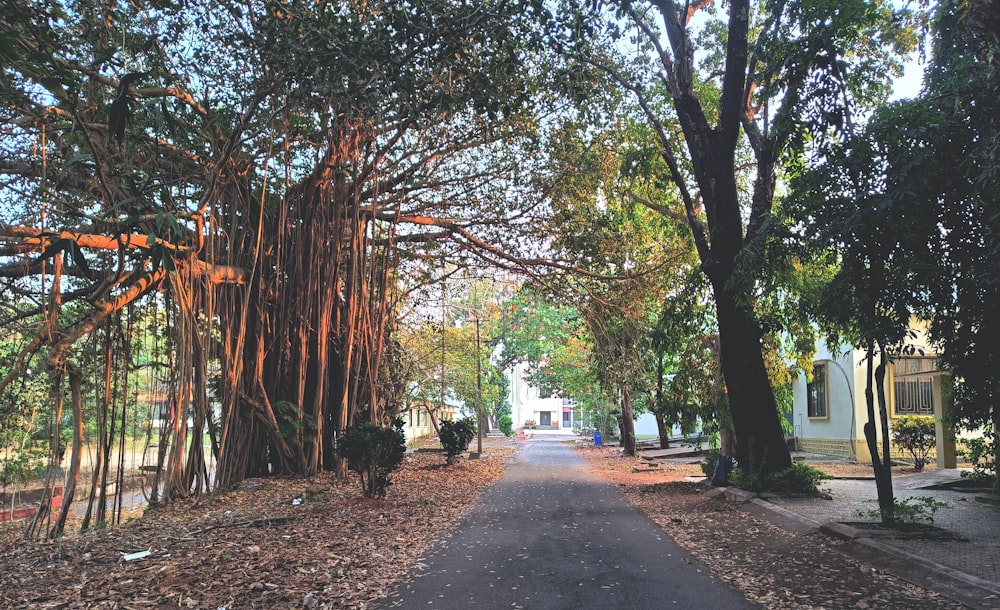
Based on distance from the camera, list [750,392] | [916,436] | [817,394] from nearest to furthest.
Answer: [750,392] < [916,436] < [817,394]

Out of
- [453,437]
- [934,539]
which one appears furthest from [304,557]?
[453,437]

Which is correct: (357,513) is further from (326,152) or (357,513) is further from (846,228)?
(846,228)

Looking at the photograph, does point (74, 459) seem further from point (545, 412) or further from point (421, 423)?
point (545, 412)

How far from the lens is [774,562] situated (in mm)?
6391

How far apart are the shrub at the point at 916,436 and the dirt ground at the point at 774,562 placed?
681 cm

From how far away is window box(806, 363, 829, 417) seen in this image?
20.3 meters

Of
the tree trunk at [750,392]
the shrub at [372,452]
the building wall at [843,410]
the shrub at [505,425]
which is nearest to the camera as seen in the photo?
the shrub at [372,452]

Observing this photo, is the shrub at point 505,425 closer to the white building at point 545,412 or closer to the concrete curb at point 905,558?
the white building at point 545,412

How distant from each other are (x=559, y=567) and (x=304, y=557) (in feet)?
7.87

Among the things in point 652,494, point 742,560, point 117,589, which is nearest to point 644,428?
point 652,494

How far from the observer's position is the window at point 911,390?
16734 millimetres

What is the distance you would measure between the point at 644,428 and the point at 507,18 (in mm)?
36618

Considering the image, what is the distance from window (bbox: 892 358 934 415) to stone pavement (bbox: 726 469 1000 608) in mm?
5110

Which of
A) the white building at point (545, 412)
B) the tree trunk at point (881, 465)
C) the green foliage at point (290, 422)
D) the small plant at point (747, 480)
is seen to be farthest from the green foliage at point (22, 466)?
the white building at point (545, 412)
